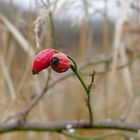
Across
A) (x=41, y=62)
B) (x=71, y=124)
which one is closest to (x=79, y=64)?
(x=71, y=124)

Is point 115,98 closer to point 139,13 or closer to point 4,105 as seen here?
point 139,13

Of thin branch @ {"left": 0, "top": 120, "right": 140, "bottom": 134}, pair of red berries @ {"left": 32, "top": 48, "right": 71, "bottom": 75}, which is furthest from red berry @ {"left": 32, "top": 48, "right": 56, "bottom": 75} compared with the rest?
thin branch @ {"left": 0, "top": 120, "right": 140, "bottom": 134}

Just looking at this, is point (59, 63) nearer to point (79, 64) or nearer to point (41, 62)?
point (41, 62)

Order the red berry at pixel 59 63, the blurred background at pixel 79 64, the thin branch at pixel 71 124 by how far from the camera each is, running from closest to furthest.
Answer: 1. the red berry at pixel 59 63
2. the thin branch at pixel 71 124
3. the blurred background at pixel 79 64

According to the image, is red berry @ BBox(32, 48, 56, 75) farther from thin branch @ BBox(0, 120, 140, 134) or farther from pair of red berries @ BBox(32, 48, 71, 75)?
thin branch @ BBox(0, 120, 140, 134)

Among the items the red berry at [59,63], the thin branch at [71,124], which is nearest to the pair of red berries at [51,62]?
the red berry at [59,63]

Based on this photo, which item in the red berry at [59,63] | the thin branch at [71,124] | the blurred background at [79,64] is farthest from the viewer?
the blurred background at [79,64]

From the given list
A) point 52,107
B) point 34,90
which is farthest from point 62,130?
point 52,107

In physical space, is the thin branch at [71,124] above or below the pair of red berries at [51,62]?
below

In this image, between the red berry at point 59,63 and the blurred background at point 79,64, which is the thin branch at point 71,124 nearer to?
the blurred background at point 79,64
